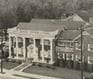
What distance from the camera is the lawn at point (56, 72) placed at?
43.3 meters

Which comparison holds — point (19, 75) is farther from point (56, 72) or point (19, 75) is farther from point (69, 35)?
point (69, 35)

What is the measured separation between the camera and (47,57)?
167 ft

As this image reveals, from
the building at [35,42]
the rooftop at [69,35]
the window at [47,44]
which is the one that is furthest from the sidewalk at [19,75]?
the rooftop at [69,35]

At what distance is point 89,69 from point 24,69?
438 inches

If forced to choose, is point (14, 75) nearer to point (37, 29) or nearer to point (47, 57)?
point (47, 57)

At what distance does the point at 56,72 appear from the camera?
4547 centimetres

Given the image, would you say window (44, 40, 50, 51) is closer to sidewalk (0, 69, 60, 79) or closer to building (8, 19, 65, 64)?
building (8, 19, 65, 64)

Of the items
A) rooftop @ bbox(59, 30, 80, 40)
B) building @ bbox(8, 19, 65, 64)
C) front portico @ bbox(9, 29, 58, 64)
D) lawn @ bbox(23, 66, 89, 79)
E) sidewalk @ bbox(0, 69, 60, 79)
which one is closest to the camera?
sidewalk @ bbox(0, 69, 60, 79)

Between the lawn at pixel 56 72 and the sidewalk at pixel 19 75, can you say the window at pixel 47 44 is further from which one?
the sidewalk at pixel 19 75

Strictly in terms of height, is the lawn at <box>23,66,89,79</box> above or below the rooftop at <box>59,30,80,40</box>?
below

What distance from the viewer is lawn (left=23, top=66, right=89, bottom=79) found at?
142 feet

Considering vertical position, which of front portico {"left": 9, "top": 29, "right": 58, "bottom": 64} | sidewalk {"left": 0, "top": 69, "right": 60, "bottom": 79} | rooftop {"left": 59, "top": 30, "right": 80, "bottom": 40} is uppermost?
rooftop {"left": 59, "top": 30, "right": 80, "bottom": 40}

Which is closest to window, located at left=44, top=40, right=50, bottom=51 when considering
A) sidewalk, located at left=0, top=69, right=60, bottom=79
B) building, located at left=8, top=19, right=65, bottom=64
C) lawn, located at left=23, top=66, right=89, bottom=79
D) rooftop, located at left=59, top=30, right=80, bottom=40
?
building, located at left=8, top=19, right=65, bottom=64

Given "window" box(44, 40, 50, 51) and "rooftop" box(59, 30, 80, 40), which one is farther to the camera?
"window" box(44, 40, 50, 51)
